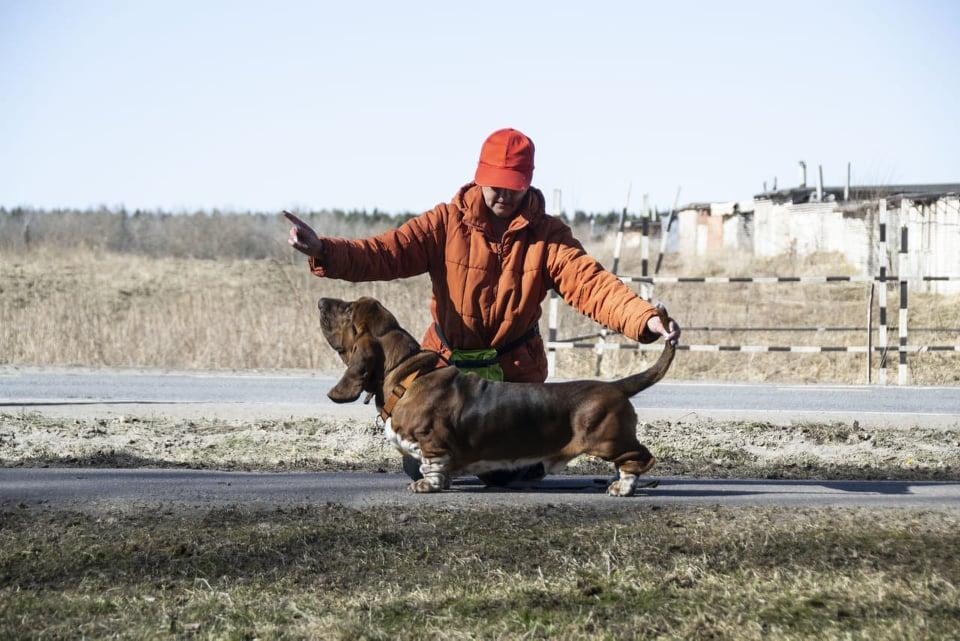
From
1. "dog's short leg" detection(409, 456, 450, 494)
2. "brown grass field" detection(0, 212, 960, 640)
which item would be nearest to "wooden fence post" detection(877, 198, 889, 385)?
"brown grass field" detection(0, 212, 960, 640)

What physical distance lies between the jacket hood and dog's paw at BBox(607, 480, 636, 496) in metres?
1.54

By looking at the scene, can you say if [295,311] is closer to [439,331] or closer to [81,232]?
[439,331]

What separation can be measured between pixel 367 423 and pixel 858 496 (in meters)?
5.11

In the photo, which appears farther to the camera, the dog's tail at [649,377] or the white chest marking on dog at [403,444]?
the white chest marking on dog at [403,444]

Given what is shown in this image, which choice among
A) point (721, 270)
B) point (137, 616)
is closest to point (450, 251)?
point (137, 616)

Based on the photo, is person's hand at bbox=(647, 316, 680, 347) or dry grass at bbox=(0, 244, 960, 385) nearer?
person's hand at bbox=(647, 316, 680, 347)

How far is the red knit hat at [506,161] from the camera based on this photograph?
20.9ft

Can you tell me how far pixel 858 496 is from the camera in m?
6.48

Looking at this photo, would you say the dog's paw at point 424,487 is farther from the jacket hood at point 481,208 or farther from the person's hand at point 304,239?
the jacket hood at point 481,208

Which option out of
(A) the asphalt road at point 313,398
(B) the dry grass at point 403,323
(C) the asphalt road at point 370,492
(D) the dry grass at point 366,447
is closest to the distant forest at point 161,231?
(B) the dry grass at point 403,323

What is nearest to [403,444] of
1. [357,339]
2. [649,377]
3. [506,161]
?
[357,339]

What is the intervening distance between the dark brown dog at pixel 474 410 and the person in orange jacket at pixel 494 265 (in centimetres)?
37

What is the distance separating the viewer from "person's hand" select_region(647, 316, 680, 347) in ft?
19.5

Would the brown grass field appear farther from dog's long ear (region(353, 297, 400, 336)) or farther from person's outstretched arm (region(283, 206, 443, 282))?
person's outstretched arm (region(283, 206, 443, 282))
